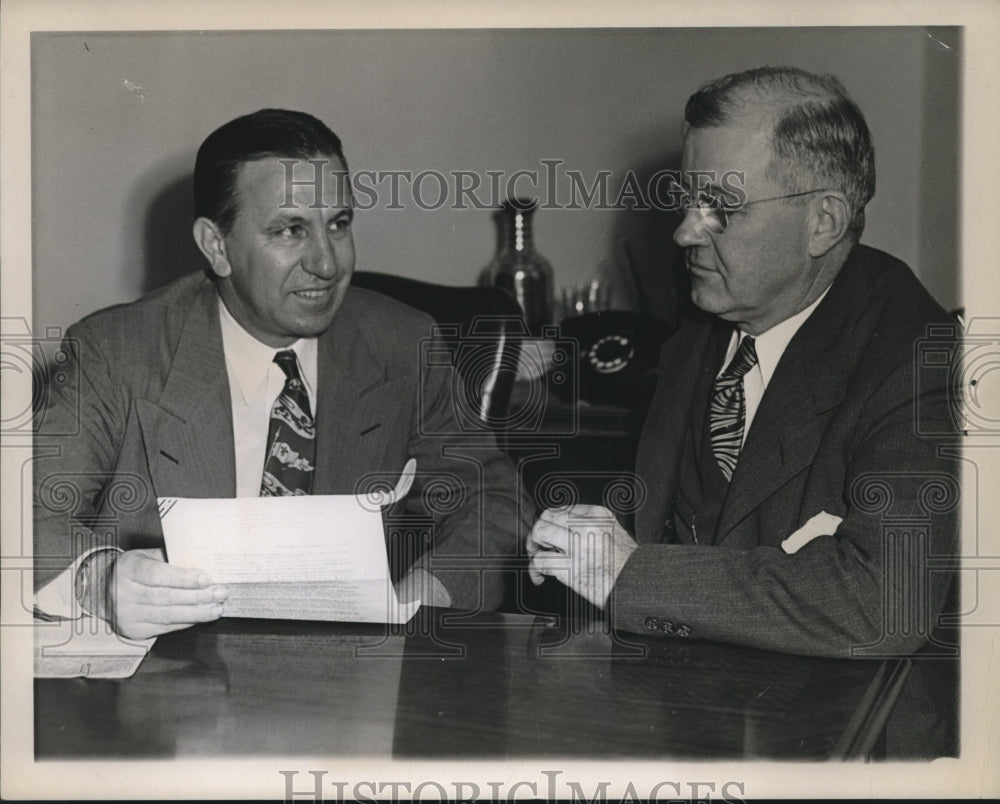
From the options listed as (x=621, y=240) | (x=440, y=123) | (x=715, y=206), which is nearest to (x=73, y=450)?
(x=715, y=206)

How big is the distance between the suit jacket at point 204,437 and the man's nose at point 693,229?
18.5 inches

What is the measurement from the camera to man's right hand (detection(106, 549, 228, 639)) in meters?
1.25

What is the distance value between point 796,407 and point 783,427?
3 cm

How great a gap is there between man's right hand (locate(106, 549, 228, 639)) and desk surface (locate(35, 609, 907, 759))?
0.08 feet

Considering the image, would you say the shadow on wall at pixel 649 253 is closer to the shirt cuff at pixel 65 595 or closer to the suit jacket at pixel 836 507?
the suit jacket at pixel 836 507

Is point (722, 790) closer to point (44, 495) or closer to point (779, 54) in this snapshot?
point (44, 495)

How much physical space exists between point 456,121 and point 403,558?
132cm

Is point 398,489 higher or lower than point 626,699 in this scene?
higher

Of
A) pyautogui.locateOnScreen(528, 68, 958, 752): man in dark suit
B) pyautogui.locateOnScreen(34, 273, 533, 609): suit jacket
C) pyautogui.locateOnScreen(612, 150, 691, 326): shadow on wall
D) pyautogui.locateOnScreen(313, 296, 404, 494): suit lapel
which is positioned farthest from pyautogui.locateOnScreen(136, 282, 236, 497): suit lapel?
pyautogui.locateOnScreen(612, 150, 691, 326): shadow on wall

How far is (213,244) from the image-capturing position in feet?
5.49

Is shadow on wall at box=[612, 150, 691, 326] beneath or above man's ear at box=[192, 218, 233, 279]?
above

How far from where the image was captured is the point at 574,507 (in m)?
1.36

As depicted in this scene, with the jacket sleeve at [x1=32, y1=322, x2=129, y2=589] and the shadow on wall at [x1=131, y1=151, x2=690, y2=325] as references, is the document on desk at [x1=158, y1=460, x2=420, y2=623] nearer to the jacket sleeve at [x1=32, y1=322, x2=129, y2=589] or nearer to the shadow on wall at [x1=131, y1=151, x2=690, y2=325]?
the jacket sleeve at [x1=32, y1=322, x2=129, y2=589]

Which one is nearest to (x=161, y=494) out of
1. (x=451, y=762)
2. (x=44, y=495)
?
(x=44, y=495)
